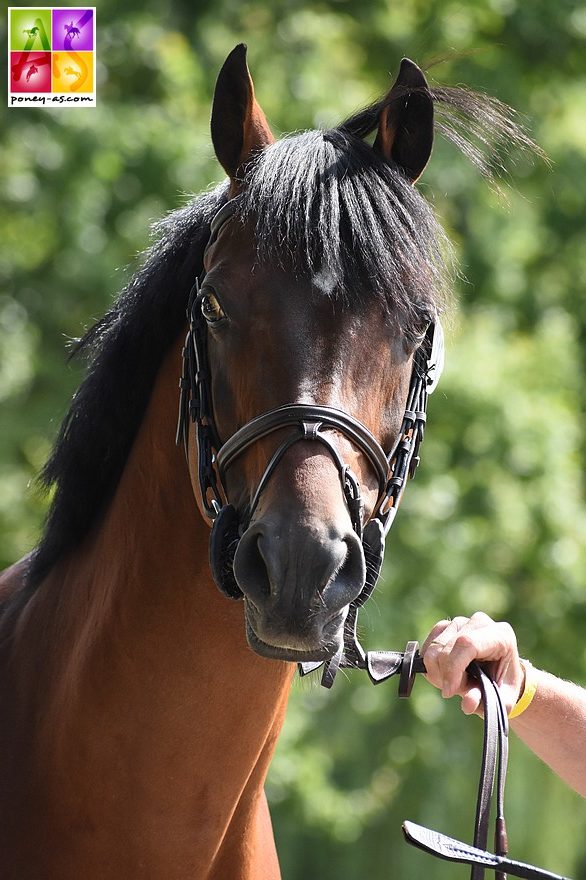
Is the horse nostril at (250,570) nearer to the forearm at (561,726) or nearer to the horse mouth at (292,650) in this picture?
the horse mouth at (292,650)

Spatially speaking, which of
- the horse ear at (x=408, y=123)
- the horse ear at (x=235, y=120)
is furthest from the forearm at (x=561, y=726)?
→ the horse ear at (x=235, y=120)

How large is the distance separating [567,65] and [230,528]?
28.7ft

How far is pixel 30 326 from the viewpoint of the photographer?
818cm

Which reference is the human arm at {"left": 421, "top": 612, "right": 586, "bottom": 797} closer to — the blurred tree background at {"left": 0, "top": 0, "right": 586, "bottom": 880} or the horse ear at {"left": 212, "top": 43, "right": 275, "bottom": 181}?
the horse ear at {"left": 212, "top": 43, "right": 275, "bottom": 181}

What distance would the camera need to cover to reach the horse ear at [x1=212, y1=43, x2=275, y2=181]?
8.14 feet

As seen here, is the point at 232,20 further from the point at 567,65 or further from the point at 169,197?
the point at 567,65

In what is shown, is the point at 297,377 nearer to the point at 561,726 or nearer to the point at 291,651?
the point at 291,651

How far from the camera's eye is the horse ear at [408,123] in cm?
244

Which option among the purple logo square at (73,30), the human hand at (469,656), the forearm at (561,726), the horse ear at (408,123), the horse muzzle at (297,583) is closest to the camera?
the horse muzzle at (297,583)

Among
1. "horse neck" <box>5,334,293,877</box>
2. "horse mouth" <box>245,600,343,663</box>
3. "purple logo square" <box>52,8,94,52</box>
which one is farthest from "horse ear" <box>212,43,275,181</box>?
"purple logo square" <box>52,8,94,52</box>

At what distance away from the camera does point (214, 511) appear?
2.26m

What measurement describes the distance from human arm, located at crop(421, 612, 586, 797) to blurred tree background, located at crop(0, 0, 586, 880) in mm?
4614

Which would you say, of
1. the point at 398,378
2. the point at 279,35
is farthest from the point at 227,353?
the point at 279,35

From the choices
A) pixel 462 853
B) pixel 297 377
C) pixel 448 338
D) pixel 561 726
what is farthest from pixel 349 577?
pixel 448 338
